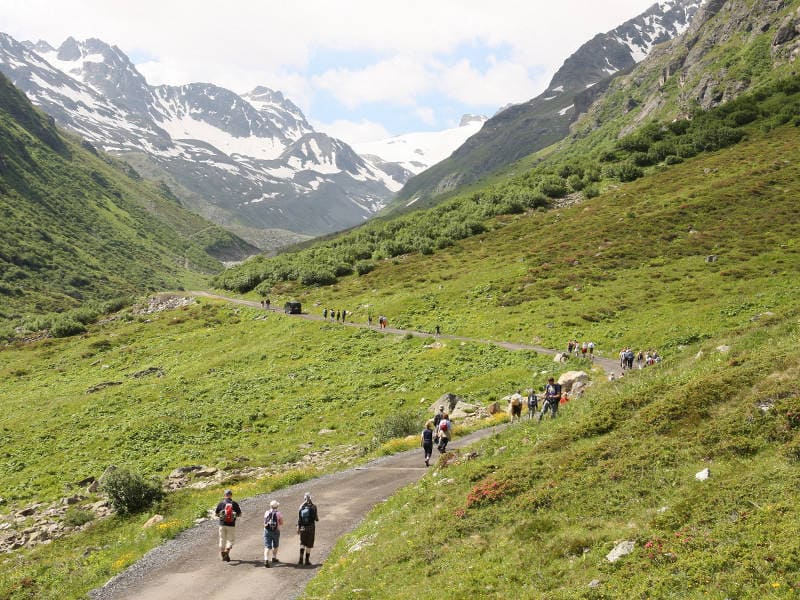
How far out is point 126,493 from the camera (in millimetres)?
25391

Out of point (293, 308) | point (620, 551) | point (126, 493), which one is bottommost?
point (620, 551)

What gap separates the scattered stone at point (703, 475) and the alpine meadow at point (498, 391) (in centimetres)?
5

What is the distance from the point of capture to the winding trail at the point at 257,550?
16.7m

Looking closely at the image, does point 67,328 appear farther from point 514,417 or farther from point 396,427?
point 514,417

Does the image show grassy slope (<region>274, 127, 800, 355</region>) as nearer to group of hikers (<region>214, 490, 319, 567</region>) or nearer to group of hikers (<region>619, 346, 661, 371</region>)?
group of hikers (<region>619, 346, 661, 371</region>)

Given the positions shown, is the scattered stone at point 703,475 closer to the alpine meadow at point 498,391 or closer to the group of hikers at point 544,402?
the alpine meadow at point 498,391

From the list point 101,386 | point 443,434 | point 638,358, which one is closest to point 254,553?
point 443,434

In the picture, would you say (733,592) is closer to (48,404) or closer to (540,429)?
(540,429)

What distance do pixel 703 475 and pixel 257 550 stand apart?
50.3ft

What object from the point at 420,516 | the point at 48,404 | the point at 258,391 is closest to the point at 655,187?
the point at 258,391

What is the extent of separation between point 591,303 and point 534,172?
8407 centimetres

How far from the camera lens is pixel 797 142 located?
264 ft

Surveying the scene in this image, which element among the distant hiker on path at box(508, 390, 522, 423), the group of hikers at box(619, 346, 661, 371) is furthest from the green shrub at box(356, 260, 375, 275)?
the distant hiker on path at box(508, 390, 522, 423)

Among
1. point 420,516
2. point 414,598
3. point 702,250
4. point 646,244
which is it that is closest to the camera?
point 414,598
